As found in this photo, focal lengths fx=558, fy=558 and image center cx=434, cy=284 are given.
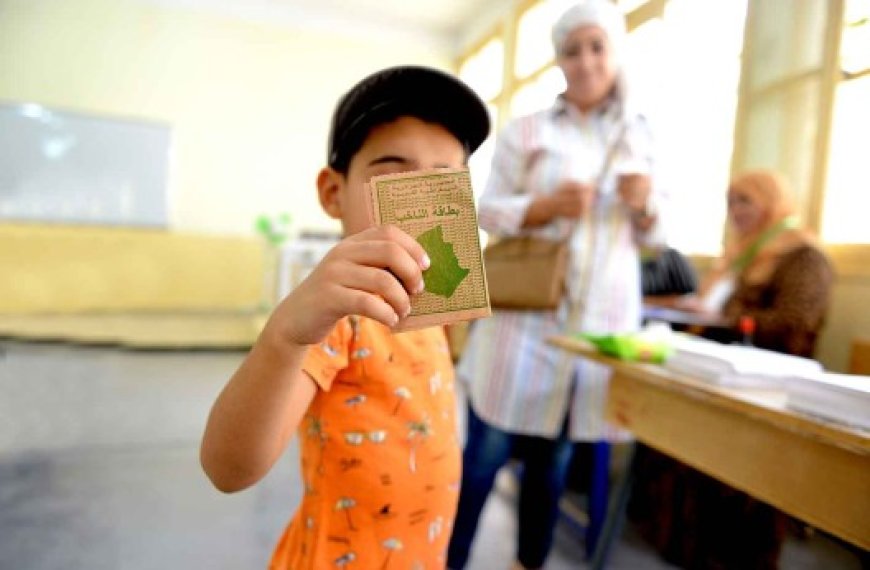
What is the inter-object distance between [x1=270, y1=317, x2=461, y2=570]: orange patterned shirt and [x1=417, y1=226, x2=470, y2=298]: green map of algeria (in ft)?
0.59

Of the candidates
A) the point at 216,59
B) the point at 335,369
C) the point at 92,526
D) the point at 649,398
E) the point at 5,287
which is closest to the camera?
the point at 335,369

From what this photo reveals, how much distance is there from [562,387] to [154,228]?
5.16m

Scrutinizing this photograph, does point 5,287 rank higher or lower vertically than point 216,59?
lower

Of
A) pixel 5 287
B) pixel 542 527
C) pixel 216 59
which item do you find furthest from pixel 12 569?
pixel 216 59

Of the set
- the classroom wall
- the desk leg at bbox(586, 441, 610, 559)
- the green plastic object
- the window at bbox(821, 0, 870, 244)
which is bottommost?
the desk leg at bbox(586, 441, 610, 559)

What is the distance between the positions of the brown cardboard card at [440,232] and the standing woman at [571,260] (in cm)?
80

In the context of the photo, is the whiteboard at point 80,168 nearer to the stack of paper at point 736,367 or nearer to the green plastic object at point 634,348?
the green plastic object at point 634,348

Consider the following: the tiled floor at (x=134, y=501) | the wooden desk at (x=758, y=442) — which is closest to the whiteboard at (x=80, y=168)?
the tiled floor at (x=134, y=501)

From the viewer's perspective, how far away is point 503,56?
17.0 feet

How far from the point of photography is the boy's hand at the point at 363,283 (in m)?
0.40

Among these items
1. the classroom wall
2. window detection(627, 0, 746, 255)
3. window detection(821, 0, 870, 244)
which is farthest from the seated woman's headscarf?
the classroom wall

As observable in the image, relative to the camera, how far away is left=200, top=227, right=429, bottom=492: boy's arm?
41 centimetres

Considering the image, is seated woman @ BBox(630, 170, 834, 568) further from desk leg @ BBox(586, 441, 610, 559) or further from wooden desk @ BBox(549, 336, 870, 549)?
wooden desk @ BBox(549, 336, 870, 549)

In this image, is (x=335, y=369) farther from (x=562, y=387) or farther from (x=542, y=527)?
(x=542, y=527)
